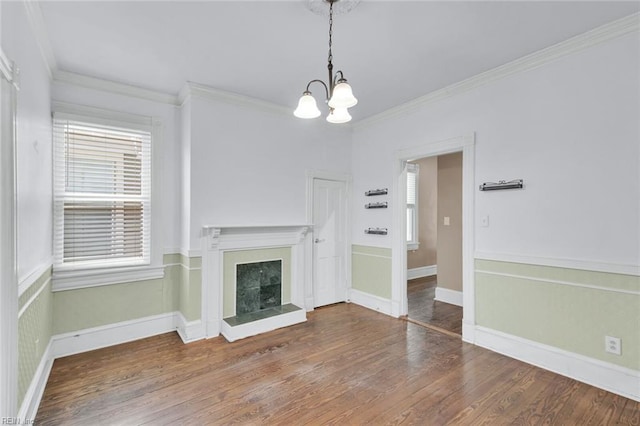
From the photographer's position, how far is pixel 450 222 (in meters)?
4.79

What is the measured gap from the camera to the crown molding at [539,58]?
90.2 inches

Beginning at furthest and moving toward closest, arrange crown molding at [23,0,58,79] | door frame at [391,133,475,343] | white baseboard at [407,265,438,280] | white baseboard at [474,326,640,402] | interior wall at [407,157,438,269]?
interior wall at [407,157,438,269], white baseboard at [407,265,438,280], door frame at [391,133,475,343], white baseboard at [474,326,640,402], crown molding at [23,0,58,79]

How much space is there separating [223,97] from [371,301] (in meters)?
3.33

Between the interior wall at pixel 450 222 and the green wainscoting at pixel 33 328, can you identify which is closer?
the green wainscoting at pixel 33 328

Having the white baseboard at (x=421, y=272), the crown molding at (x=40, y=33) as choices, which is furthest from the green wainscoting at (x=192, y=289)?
the white baseboard at (x=421, y=272)

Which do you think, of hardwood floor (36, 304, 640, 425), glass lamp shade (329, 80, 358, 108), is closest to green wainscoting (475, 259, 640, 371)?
hardwood floor (36, 304, 640, 425)

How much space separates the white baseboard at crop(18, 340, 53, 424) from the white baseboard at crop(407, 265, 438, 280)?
17.8ft

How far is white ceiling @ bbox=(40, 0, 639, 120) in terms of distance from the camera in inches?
83.7

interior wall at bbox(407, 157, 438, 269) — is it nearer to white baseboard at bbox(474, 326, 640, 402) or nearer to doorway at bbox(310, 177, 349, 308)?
doorway at bbox(310, 177, 349, 308)

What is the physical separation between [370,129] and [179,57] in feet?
8.71

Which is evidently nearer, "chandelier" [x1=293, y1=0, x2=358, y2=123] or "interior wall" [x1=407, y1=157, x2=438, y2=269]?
"chandelier" [x1=293, y1=0, x2=358, y2=123]

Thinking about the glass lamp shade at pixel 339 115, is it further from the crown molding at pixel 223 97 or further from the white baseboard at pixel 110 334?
the white baseboard at pixel 110 334

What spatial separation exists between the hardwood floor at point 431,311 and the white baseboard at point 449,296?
0.30 ft

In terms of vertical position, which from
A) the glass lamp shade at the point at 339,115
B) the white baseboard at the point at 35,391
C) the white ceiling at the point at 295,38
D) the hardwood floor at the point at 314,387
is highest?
the white ceiling at the point at 295,38
